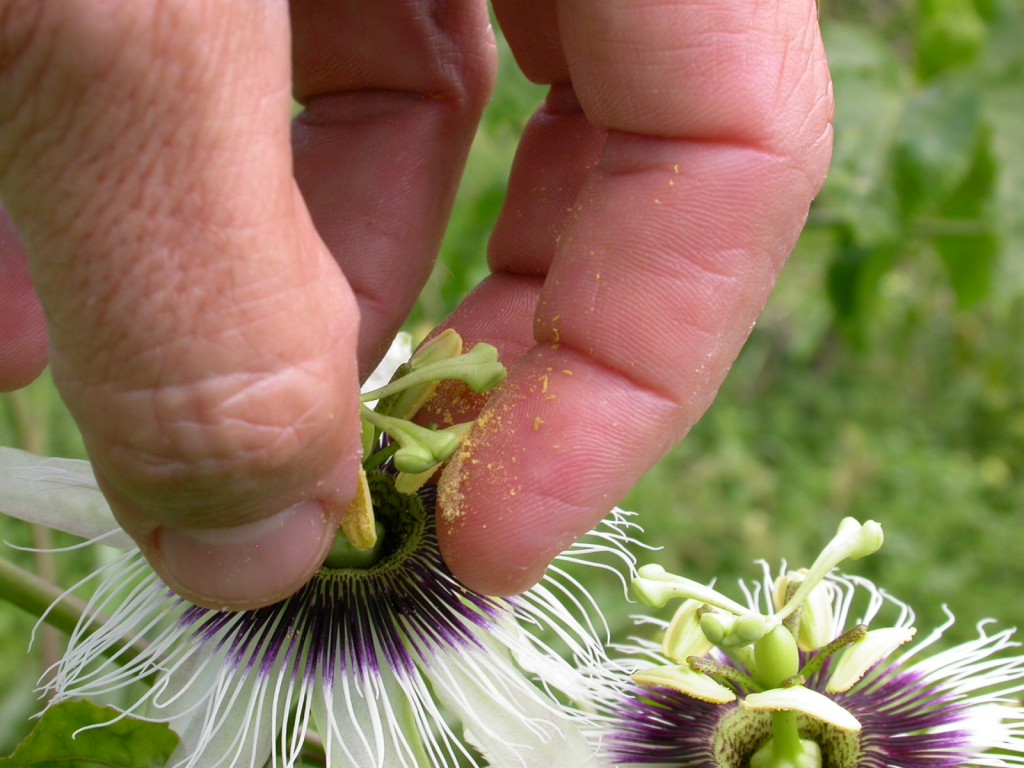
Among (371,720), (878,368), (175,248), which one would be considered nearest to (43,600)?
(371,720)

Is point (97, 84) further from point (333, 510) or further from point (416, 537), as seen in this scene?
point (416, 537)

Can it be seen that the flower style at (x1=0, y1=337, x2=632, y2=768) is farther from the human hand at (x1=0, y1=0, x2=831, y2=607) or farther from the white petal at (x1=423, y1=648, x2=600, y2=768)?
the human hand at (x1=0, y1=0, x2=831, y2=607)

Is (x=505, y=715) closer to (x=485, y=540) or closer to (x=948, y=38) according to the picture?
(x=485, y=540)

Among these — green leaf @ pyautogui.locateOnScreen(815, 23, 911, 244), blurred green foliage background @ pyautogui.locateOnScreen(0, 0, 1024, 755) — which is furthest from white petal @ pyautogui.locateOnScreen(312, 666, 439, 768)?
green leaf @ pyautogui.locateOnScreen(815, 23, 911, 244)

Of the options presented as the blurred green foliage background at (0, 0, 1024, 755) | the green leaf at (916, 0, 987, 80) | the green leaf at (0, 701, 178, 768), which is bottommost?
the blurred green foliage background at (0, 0, 1024, 755)

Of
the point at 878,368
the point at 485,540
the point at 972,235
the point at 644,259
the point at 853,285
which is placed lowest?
the point at 878,368

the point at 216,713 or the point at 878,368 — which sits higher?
the point at 216,713

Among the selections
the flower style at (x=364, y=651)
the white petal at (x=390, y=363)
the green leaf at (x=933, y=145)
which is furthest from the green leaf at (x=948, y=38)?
the flower style at (x=364, y=651)

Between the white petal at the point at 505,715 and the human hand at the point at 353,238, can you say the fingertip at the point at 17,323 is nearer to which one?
the human hand at the point at 353,238
